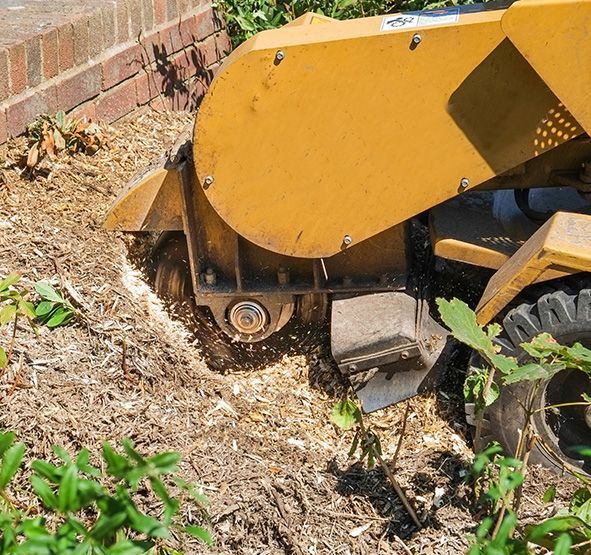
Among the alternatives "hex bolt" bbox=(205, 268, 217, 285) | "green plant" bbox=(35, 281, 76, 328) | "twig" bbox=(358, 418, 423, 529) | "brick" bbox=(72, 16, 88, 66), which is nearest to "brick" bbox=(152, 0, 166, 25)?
"brick" bbox=(72, 16, 88, 66)

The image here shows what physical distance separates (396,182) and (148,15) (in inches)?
86.9

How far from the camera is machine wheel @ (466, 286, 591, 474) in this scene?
131 inches

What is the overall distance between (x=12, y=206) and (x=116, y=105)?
3.30 ft

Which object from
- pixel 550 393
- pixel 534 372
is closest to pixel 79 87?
pixel 550 393

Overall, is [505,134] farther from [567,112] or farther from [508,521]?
[508,521]

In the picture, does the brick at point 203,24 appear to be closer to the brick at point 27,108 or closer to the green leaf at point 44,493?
the brick at point 27,108

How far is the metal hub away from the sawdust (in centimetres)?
18

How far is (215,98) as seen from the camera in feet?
11.1

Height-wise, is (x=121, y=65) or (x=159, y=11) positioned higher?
(x=159, y=11)

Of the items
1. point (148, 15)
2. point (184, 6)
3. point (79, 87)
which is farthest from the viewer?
point (184, 6)

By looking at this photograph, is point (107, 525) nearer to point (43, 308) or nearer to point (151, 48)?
point (43, 308)

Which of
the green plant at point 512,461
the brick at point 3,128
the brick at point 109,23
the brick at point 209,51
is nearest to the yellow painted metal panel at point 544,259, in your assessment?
the green plant at point 512,461

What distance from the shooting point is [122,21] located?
4969mm

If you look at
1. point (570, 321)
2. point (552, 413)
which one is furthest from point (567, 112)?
point (552, 413)
